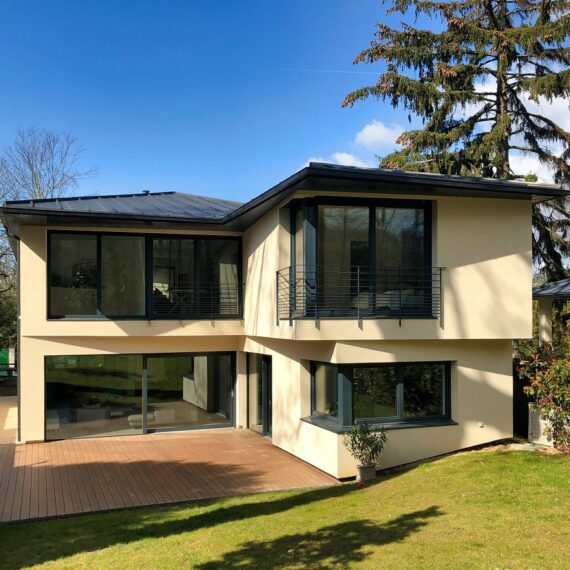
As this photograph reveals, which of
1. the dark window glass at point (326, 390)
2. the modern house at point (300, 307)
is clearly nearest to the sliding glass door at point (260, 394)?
the modern house at point (300, 307)

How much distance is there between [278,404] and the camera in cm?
1323

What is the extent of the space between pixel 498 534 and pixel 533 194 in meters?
6.75

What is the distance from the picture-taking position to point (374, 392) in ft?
36.0

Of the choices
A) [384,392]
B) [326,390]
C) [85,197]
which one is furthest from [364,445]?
[85,197]

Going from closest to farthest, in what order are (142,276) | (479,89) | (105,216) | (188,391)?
(105,216)
(142,276)
(188,391)
(479,89)

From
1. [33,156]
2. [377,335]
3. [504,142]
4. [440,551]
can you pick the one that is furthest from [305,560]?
[33,156]

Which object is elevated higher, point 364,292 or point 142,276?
point 142,276

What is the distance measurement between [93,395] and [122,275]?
10.3 ft

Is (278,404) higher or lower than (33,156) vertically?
lower

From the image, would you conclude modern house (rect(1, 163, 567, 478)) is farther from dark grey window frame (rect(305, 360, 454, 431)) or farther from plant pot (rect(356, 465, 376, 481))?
plant pot (rect(356, 465, 376, 481))

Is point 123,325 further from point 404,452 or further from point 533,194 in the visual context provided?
point 533,194

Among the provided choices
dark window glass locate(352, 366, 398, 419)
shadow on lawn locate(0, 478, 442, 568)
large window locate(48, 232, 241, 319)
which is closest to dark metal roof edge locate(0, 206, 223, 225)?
large window locate(48, 232, 241, 319)

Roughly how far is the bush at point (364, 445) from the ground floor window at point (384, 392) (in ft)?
1.40

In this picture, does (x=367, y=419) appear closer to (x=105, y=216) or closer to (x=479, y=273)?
(x=479, y=273)
